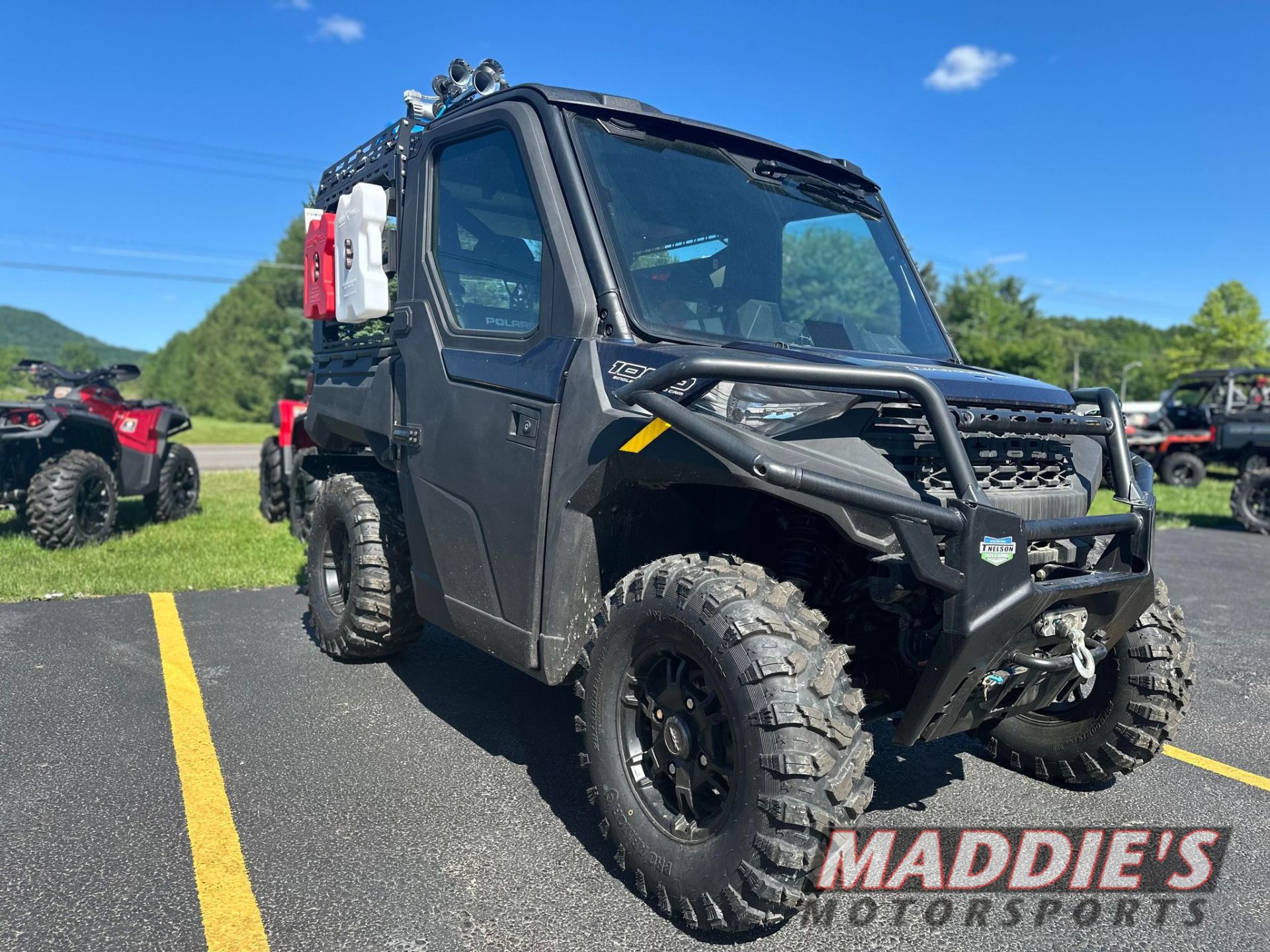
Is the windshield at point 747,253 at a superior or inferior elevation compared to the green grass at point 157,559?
superior

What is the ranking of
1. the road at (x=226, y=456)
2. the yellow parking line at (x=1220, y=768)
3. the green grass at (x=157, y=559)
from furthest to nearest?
the road at (x=226, y=456) → the green grass at (x=157, y=559) → the yellow parking line at (x=1220, y=768)

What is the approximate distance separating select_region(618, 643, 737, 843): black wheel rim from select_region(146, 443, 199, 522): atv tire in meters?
8.26

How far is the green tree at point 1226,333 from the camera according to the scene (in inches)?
1726

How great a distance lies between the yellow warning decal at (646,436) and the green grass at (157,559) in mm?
5142

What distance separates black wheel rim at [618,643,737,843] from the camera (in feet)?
8.40

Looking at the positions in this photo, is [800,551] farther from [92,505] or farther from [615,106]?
[92,505]

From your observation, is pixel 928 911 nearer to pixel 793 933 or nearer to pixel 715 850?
pixel 793 933

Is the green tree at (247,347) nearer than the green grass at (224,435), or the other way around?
the green grass at (224,435)

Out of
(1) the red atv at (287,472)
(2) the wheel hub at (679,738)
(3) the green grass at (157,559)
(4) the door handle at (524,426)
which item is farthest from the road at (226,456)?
(2) the wheel hub at (679,738)

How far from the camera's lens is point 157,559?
7.67 m

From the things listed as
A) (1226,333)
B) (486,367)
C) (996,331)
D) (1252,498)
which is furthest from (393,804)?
(996,331)

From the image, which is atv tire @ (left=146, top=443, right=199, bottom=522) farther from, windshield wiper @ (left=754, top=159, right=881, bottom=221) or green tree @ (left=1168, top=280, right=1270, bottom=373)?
green tree @ (left=1168, top=280, right=1270, bottom=373)

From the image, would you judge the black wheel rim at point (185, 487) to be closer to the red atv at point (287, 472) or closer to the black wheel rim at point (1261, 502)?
the red atv at point (287, 472)

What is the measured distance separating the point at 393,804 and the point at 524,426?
1.42 m
